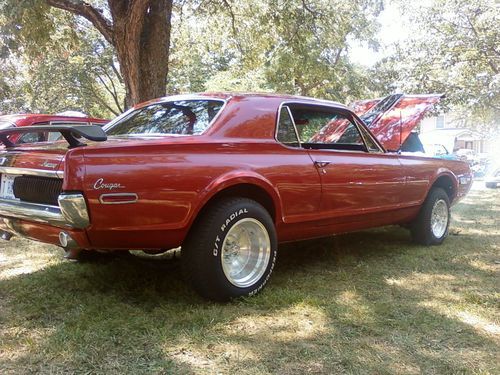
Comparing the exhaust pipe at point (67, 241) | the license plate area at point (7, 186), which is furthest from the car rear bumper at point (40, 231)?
the license plate area at point (7, 186)

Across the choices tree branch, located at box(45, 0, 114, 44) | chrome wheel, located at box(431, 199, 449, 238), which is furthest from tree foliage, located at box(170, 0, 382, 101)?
chrome wheel, located at box(431, 199, 449, 238)

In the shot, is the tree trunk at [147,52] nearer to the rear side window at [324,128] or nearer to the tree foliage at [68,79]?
the rear side window at [324,128]

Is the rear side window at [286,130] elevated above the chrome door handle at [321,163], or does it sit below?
above

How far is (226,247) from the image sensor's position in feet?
11.7

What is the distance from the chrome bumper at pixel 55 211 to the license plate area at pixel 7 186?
4cm

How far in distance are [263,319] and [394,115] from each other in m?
4.13

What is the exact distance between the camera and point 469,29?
53.6ft

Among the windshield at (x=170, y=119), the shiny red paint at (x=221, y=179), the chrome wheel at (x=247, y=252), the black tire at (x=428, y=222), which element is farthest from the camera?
the black tire at (x=428, y=222)

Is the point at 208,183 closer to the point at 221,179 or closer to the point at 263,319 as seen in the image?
the point at 221,179

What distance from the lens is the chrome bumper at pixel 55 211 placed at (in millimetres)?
2887

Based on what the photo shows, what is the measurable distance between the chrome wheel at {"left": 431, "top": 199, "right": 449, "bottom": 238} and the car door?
101 centimetres

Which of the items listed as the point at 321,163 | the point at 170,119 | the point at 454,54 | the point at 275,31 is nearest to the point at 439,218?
the point at 321,163

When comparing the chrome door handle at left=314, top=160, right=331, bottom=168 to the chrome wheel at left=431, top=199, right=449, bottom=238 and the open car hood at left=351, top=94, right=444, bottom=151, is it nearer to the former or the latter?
the open car hood at left=351, top=94, right=444, bottom=151

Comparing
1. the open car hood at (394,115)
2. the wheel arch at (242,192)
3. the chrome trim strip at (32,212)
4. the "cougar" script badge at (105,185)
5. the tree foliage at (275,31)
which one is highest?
the tree foliage at (275,31)
